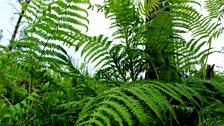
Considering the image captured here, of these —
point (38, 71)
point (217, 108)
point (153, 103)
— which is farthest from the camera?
point (38, 71)

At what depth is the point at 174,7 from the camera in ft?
3.52

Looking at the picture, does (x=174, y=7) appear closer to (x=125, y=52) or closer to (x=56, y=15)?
(x=125, y=52)

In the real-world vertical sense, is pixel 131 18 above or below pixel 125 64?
above

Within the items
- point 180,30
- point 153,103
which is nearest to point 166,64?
point 180,30

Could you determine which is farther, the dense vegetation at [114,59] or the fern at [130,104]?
the dense vegetation at [114,59]

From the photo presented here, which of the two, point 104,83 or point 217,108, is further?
point 104,83

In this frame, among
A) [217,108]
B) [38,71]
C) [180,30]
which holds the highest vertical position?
[180,30]

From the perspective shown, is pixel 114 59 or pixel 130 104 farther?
pixel 114 59

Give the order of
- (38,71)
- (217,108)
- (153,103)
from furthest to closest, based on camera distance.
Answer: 1. (38,71)
2. (217,108)
3. (153,103)

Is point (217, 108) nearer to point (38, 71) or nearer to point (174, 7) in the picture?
point (174, 7)

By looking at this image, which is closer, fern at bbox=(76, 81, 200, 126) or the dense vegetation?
fern at bbox=(76, 81, 200, 126)

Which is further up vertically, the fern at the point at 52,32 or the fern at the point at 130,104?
the fern at the point at 52,32

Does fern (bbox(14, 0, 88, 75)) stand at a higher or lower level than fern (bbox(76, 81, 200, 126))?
higher

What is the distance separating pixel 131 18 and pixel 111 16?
3.1 inches
